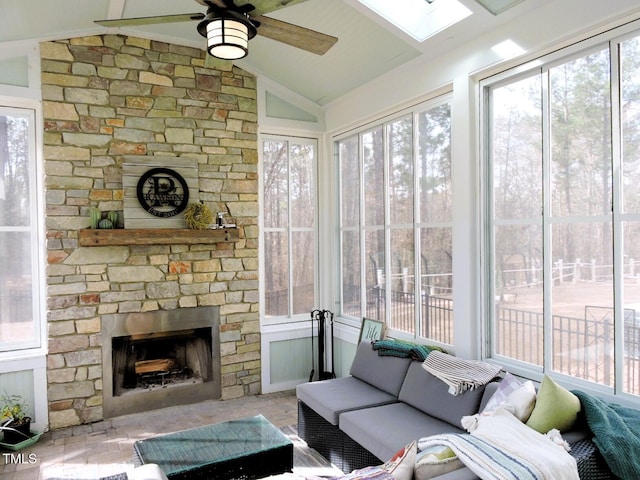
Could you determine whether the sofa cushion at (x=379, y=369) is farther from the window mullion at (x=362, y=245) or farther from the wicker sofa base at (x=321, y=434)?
the window mullion at (x=362, y=245)

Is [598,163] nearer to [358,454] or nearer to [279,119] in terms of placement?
[358,454]

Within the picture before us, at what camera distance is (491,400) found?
8.66 ft

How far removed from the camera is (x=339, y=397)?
3449mm

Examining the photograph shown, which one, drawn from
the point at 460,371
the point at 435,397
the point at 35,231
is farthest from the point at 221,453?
Result: the point at 35,231

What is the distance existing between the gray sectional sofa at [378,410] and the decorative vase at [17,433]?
2.12 m

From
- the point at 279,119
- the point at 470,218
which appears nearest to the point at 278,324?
the point at 279,119

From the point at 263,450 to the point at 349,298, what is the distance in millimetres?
2391

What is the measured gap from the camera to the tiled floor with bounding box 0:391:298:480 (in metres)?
3.43

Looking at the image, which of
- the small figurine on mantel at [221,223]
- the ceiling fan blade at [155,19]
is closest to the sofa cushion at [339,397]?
the small figurine on mantel at [221,223]

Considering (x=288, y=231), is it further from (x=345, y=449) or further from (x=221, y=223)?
(x=345, y=449)

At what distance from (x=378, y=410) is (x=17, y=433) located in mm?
2789

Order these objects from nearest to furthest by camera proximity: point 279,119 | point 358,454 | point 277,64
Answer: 1. point 358,454
2. point 277,64
3. point 279,119

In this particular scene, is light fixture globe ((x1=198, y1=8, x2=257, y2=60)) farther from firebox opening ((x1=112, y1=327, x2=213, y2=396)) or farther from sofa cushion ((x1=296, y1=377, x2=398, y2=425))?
firebox opening ((x1=112, y1=327, x2=213, y2=396))

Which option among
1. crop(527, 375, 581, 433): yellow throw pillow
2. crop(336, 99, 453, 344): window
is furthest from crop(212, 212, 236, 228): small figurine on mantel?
crop(527, 375, 581, 433): yellow throw pillow
